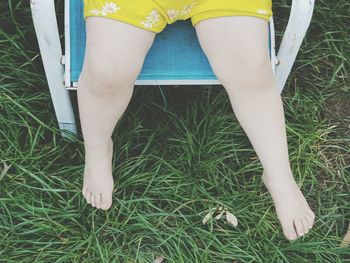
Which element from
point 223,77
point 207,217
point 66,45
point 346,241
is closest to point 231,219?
point 207,217

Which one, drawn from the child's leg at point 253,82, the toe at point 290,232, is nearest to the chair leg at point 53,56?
the child's leg at point 253,82

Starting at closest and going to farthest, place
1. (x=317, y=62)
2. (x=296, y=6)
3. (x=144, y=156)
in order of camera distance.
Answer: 1. (x=296, y=6)
2. (x=144, y=156)
3. (x=317, y=62)

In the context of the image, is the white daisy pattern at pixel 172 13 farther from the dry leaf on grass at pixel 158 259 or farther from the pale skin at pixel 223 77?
the dry leaf on grass at pixel 158 259

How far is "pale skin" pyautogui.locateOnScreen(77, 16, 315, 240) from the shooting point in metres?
1.72

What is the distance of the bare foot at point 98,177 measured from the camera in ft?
6.50

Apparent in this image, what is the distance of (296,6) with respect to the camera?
1784 millimetres

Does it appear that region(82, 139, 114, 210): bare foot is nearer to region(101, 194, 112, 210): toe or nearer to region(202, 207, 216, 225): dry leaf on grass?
region(101, 194, 112, 210): toe

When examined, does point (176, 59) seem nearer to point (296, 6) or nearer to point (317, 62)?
point (296, 6)

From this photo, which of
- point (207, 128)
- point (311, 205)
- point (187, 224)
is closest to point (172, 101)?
point (207, 128)

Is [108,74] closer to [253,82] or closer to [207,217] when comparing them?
[253,82]

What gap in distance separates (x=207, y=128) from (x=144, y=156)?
0.25 m

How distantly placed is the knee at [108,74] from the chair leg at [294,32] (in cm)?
44

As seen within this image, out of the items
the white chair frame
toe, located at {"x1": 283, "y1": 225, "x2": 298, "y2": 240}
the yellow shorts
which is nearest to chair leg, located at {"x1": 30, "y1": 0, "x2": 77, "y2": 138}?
the white chair frame

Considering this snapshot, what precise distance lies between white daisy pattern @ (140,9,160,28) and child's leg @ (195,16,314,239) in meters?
0.12
